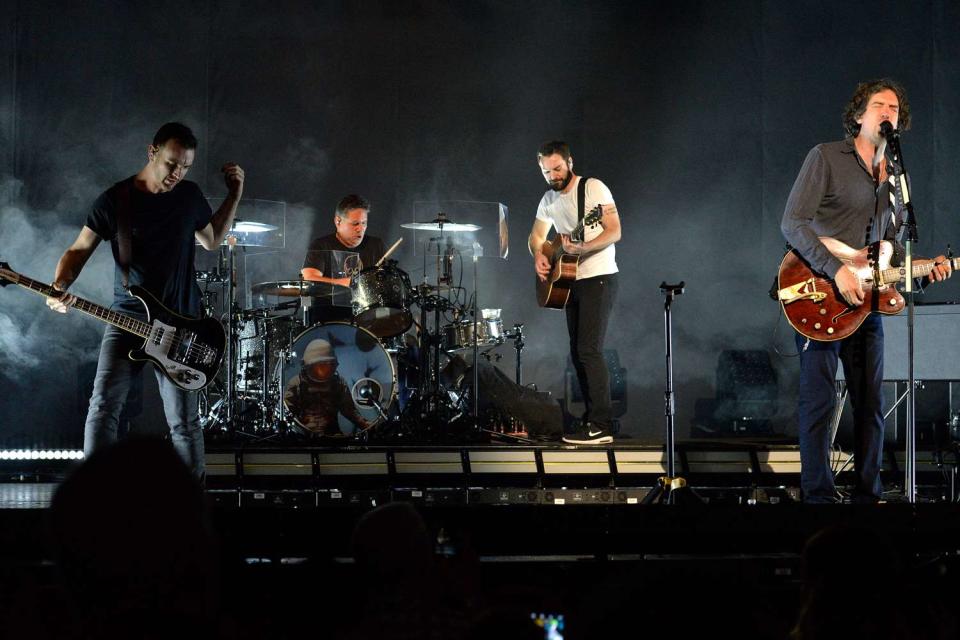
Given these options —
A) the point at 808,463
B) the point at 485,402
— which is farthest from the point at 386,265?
the point at 808,463

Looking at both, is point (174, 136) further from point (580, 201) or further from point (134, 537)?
point (134, 537)

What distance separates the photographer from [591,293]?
7.73 meters

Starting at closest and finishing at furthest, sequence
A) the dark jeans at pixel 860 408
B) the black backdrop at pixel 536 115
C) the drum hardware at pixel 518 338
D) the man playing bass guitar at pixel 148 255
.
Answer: the dark jeans at pixel 860 408
the man playing bass guitar at pixel 148 255
the drum hardware at pixel 518 338
the black backdrop at pixel 536 115

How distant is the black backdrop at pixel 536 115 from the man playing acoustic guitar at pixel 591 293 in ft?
12.3

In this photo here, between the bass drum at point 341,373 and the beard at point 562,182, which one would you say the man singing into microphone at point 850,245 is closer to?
the beard at point 562,182

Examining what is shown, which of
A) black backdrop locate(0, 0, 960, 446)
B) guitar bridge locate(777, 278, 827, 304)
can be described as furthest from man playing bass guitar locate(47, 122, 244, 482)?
black backdrop locate(0, 0, 960, 446)

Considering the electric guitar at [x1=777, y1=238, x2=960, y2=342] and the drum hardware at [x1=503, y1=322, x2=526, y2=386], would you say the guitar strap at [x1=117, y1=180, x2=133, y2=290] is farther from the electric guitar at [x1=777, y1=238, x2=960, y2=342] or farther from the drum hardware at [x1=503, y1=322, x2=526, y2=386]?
the drum hardware at [x1=503, y1=322, x2=526, y2=386]

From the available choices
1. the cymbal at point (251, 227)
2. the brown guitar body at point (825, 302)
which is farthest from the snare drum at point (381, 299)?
the brown guitar body at point (825, 302)

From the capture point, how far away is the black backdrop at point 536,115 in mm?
10883

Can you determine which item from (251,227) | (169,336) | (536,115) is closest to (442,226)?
(251,227)

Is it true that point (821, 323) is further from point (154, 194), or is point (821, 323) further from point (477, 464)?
point (154, 194)

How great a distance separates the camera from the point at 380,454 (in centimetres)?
762

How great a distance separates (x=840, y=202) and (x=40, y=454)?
823 centimetres

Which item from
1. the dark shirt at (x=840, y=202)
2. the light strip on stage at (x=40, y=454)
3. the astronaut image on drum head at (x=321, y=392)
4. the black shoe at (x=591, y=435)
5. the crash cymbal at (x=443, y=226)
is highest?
the crash cymbal at (x=443, y=226)
